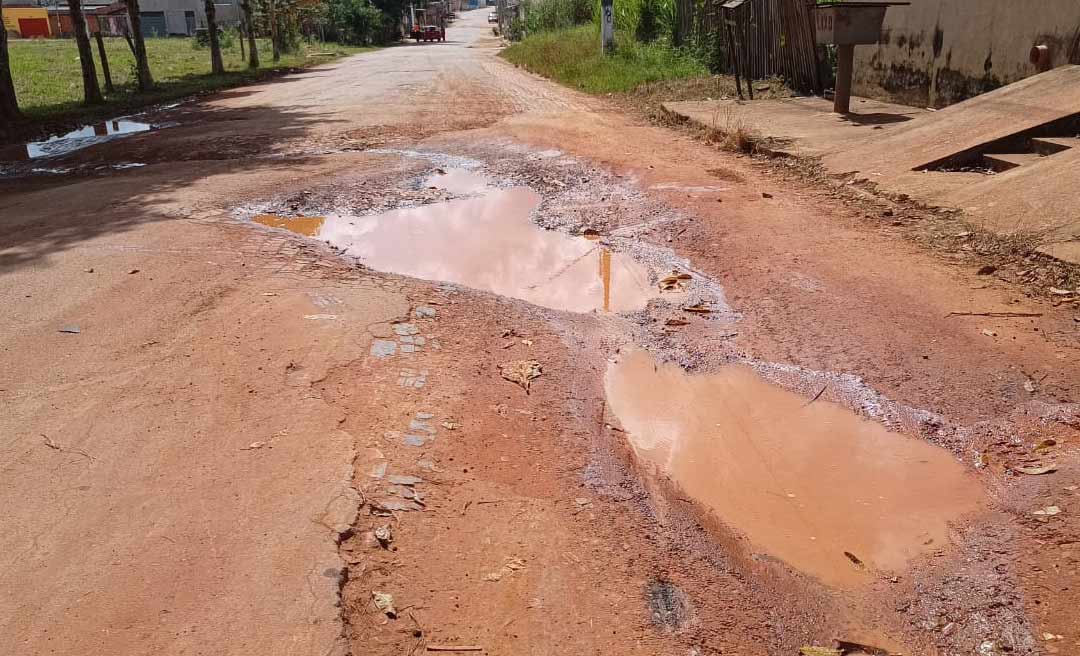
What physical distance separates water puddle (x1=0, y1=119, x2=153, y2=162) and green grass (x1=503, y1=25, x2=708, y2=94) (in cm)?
843

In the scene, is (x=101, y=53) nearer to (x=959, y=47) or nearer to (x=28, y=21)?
(x=959, y=47)

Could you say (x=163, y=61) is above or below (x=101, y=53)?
above

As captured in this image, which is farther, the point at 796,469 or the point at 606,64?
the point at 606,64

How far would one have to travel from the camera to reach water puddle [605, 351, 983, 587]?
292cm

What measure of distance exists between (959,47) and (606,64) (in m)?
10.3

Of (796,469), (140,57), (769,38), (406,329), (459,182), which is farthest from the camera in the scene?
(140,57)

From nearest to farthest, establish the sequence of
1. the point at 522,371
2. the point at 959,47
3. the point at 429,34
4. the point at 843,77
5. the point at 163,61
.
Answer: the point at 522,371, the point at 959,47, the point at 843,77, the point at 163,61, the point at 429,34

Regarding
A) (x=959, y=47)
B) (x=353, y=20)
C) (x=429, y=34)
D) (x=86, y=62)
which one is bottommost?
(x=959, y=47)

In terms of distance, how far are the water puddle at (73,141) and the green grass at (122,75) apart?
3.73 feet

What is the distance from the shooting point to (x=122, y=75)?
21109 mm

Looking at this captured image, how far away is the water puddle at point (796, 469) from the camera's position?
2.92 m

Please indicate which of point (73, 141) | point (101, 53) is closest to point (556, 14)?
point (101, 53)

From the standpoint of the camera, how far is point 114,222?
6.60 metres

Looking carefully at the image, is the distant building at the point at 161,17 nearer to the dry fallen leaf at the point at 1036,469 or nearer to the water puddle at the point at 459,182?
the water puddle at the point at 459,182
